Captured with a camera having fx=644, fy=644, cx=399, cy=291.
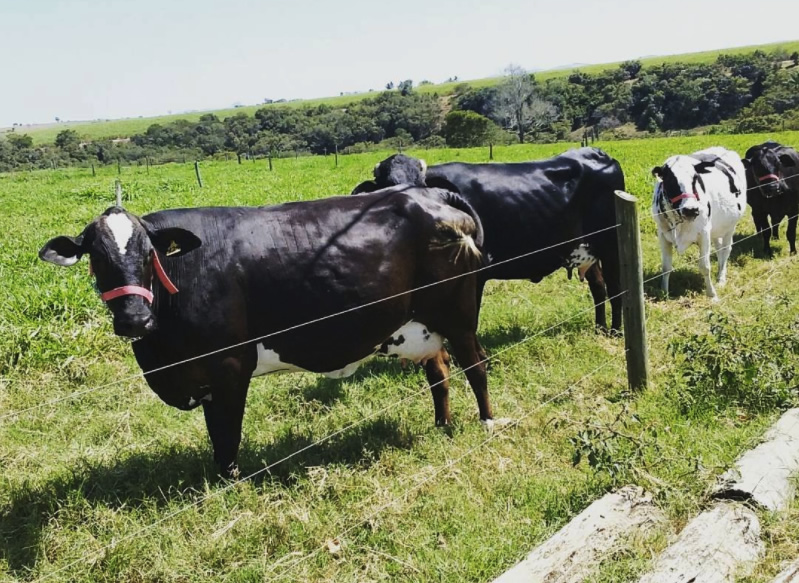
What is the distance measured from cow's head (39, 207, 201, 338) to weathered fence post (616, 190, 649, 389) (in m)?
3.24

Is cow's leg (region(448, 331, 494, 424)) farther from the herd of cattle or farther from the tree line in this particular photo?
the tree line

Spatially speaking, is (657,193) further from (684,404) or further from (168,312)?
(168,312)

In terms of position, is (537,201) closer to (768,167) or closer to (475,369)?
(475,369)

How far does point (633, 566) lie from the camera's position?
3041mm

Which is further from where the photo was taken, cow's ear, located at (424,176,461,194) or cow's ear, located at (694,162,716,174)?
cow's ear, located at (694,162,716,174)

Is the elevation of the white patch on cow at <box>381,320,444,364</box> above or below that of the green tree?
below

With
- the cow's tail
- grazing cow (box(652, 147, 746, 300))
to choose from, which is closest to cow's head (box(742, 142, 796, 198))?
grazing cow (box(652, 147, 746, 300))

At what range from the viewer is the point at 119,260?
351cm

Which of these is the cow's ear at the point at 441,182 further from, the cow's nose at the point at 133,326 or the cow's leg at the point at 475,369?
the cow's nose at the point at 133,326

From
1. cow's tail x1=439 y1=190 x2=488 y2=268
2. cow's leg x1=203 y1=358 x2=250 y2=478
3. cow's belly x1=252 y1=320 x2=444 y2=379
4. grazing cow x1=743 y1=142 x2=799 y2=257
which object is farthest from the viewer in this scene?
grazing cow x1=743 y1=142 x2=799 y2=257

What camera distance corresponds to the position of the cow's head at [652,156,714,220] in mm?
8016

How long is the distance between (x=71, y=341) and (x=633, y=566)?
577cm

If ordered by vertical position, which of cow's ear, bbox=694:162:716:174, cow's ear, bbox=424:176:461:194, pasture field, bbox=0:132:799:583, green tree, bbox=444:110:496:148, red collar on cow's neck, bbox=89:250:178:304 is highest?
green tree, bbox=444:110:496:148

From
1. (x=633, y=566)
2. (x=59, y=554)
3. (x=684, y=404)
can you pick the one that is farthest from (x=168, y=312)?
(x=684, y=404)
